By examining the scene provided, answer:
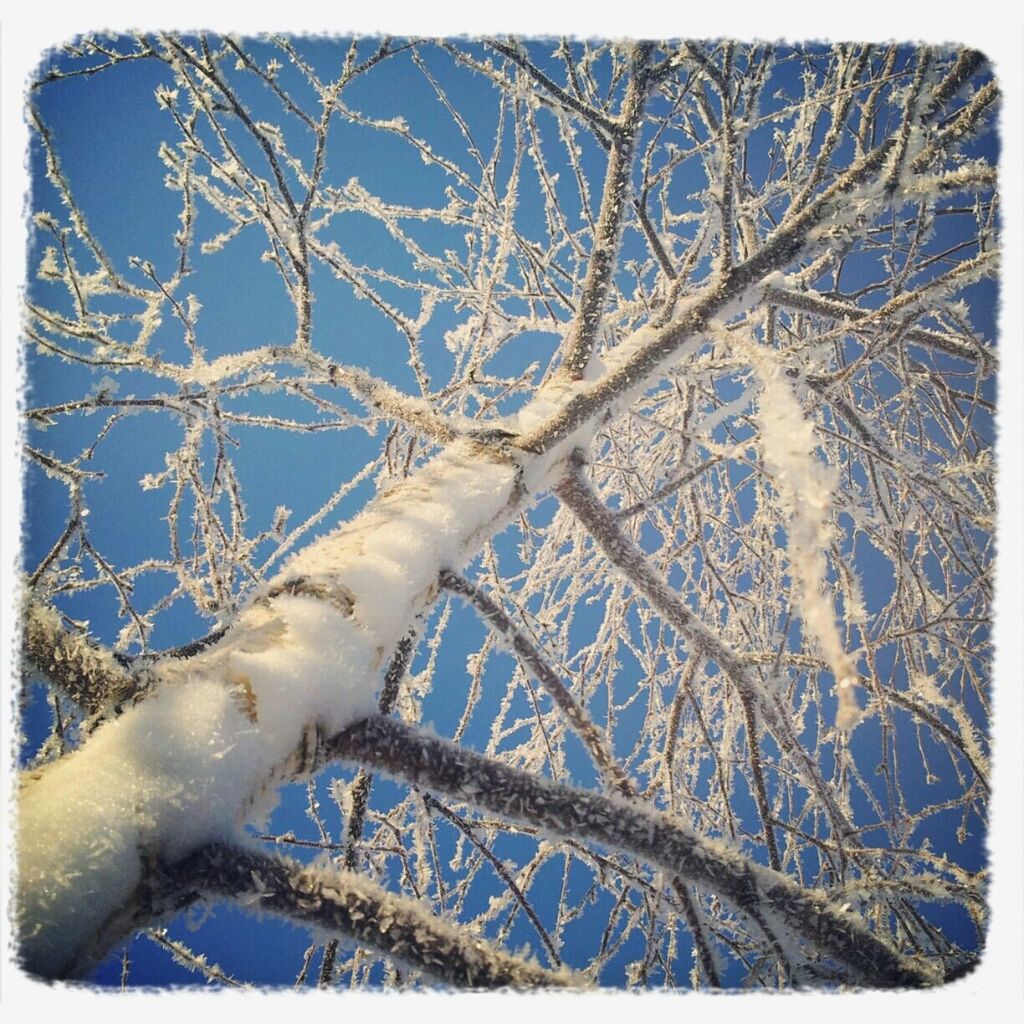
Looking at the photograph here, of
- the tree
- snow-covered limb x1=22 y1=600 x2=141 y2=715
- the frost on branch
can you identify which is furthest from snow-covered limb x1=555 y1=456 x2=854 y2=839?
snow-covered limb x1=22 y1=600 x2=141 y2=715

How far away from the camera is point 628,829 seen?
584 millimetres

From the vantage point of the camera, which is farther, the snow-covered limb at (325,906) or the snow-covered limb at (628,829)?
the snow-covered limb at (628,829)

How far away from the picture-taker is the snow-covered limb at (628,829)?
56 cm

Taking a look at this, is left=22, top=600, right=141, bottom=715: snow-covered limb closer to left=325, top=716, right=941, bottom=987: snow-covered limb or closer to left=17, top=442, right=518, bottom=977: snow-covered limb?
left=17, top=442, right=518, bottom=977: snow-covered limb

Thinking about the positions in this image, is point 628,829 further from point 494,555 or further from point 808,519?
point 494,555

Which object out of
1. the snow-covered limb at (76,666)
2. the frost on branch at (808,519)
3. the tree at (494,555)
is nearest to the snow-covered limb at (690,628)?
the tree at (494,555)

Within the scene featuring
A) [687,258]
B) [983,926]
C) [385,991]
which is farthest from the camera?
[687,258]

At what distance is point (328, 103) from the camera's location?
87 cm

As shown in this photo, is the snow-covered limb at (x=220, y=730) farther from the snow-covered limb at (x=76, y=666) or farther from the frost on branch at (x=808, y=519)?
the frost on branch at (x=808, y=519)

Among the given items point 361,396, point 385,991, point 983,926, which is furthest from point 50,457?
point 983,926

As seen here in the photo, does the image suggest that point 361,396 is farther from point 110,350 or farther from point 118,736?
point 118,736

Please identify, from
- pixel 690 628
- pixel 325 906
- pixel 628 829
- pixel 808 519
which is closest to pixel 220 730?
pixel 325 906

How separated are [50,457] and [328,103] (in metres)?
0.70

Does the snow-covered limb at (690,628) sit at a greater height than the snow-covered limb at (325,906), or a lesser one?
greater
